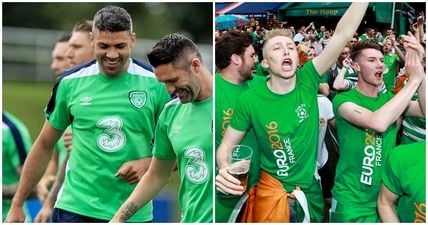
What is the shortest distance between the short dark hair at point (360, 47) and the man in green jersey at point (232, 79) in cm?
58

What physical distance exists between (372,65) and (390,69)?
0.38 ft

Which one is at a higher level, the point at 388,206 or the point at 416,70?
the point at 416,70

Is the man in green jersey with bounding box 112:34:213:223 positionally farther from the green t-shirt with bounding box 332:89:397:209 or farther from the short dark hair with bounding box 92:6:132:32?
the green t-shirt with bounding box 332:89:397:209

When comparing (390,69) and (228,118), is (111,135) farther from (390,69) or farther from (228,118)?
(390,69)

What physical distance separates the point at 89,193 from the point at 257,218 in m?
1.08

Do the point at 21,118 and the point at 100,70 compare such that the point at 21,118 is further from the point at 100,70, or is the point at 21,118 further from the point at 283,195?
the point at 283,195

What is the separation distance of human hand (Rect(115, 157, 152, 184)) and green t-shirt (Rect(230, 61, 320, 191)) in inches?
23.9

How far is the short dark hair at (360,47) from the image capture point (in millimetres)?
7602

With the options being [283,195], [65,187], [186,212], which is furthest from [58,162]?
[283,195]

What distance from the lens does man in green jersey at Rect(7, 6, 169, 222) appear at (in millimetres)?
7648

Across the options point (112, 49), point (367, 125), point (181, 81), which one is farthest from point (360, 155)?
point (112, 49)

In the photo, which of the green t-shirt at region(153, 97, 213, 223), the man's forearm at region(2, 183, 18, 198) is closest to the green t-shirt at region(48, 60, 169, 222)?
the green t-shirt at region(153, 97, 213, 223)

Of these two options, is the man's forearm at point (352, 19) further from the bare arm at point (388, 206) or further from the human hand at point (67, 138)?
the human hand at point (67, 138)

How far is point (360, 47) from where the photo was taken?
300 inches
